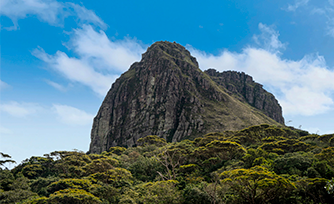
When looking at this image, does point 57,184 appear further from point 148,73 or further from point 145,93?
point 148,73

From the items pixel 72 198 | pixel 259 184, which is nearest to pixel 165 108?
pixel 72 198

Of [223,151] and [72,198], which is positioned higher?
[223,151]

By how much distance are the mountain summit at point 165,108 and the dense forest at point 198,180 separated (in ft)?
246

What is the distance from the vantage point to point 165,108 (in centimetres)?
14762

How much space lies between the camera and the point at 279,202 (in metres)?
24.1

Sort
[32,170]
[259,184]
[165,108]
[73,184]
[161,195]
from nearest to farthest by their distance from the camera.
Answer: [259,184]
[161,195]
[73,184]
[32,170]
[165,108]

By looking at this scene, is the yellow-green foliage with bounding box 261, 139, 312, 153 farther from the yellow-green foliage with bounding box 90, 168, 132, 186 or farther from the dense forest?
the yellow-green foliage with bounding box 90, 168, 132, 186

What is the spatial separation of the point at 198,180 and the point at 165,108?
113 meters

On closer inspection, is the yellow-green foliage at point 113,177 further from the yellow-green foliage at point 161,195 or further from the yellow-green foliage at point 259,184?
the yellow-green foliage at point 259,184

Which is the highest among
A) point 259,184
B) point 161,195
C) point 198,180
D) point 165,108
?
point 165,108

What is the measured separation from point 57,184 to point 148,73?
149693mm

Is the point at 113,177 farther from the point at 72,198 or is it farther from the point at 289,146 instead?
the point at 289,146

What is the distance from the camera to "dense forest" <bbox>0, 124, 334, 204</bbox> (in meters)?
23.2

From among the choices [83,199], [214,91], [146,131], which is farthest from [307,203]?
[214,91]
